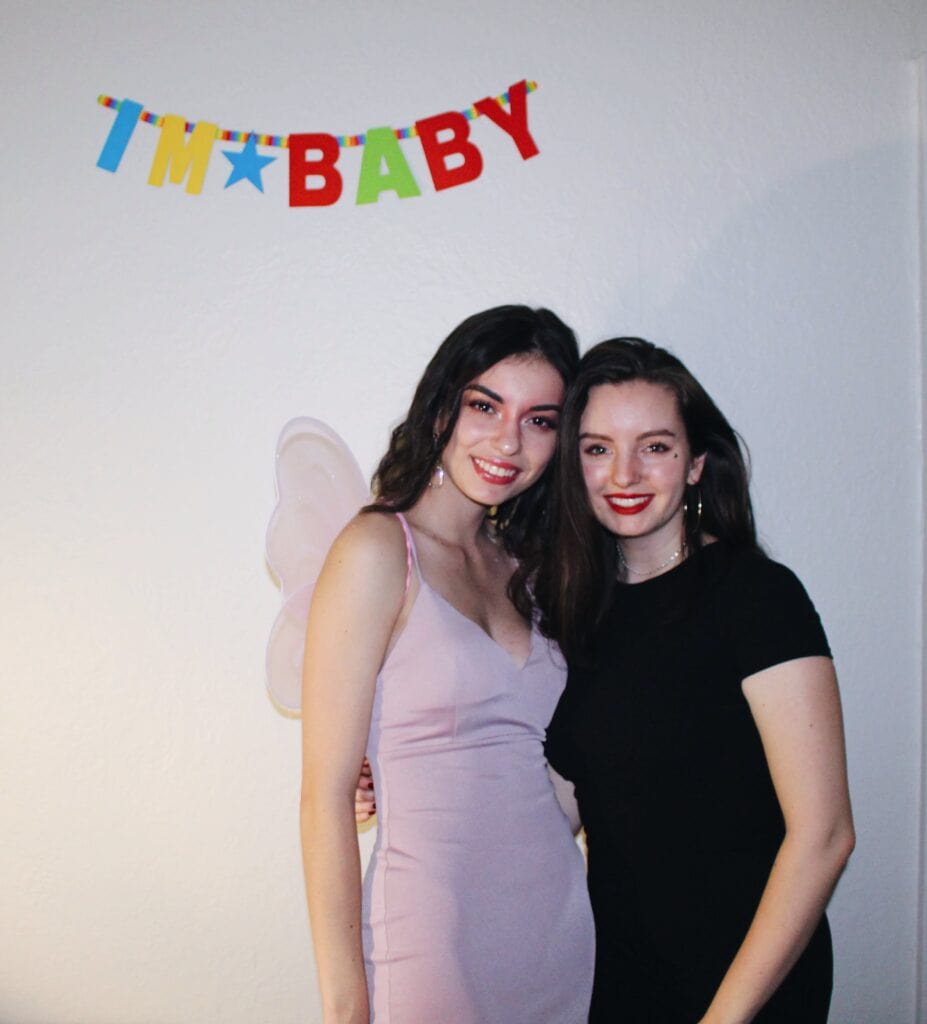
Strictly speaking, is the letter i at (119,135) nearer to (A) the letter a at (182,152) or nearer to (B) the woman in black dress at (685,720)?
→ (A) the letter a at (182,152)

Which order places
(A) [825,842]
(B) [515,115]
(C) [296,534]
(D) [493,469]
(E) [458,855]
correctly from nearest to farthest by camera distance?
(A) [825,842] → (E) [458,855] → (D) [493,469] → (C) [296,534] → (B) [515,115]

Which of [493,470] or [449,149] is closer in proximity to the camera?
[493,470]

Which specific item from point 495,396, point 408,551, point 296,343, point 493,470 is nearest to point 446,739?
point 408,551

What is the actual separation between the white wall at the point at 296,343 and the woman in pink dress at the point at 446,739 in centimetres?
37

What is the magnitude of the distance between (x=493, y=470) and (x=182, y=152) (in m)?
0.91

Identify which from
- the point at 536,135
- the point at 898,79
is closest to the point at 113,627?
the point at 536,135

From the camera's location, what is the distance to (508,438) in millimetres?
1253

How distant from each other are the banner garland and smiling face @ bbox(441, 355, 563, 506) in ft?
1.78

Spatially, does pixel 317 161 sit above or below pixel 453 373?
above

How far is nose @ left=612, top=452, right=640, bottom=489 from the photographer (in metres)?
1.22

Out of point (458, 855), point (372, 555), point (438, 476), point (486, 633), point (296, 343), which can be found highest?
point (296, 343)

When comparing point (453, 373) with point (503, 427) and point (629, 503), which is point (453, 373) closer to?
point (503, 427)

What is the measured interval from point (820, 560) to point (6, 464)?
1.55 m

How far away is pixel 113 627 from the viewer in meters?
1.65
